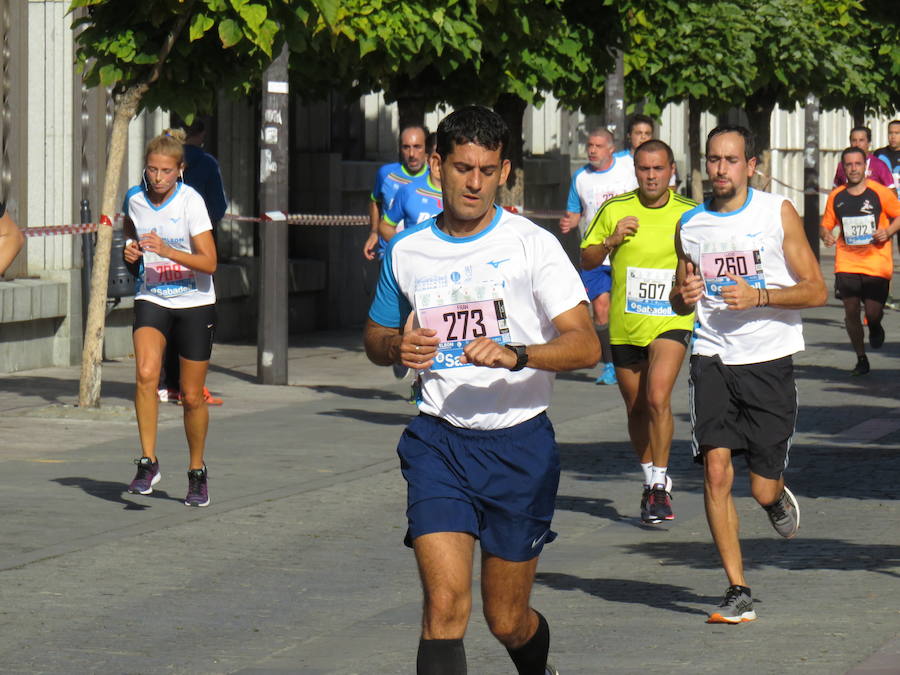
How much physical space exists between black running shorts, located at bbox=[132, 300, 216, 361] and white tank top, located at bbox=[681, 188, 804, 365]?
2.84 m

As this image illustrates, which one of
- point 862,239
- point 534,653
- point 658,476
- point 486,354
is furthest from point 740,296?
point 862,239

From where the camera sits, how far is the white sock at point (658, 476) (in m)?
9.23

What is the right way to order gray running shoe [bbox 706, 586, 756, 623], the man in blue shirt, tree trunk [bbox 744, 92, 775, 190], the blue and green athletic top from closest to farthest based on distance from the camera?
gray running shoe [bbox 706, 586, 756, 623] → the blue and green athletic top → the man in blue shirt → tree trunk [bbox 744, 92, 775, 190]

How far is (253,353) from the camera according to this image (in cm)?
1786

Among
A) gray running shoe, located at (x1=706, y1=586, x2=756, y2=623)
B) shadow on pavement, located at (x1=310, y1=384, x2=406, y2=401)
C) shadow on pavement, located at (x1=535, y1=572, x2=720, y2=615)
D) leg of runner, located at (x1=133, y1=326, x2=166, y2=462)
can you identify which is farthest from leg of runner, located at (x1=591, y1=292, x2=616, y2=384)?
gray running shoe, located at (x1=706, y1=586, x2=756, y2=623)

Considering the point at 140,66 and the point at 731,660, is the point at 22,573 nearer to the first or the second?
the point at 731,660

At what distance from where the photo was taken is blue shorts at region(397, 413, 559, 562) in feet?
17.6

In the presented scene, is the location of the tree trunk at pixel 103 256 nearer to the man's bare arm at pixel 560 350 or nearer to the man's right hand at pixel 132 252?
the man's right hand at pixel 132 252

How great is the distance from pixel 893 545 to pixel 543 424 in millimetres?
3384

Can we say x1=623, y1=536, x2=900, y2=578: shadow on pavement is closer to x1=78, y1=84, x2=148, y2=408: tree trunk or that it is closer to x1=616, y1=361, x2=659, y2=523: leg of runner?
x1=616, y1=361, x2=659, y2=523: leg of runner

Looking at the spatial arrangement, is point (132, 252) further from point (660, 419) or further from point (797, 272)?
point (797, 272)

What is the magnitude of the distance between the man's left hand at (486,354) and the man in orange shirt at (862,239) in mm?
11869

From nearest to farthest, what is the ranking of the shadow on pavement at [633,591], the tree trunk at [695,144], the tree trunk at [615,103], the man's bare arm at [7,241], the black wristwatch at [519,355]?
the black wristwatch at [519,355] → the shadow on pavement at [633,591] → the man's bare arm at [7,241] → the tree trunk at [615,103] → the tree trunk at [695,144]

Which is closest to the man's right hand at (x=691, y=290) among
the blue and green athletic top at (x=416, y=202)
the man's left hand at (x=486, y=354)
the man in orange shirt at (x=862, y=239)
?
the man's left hand at (x=486, y=354)
